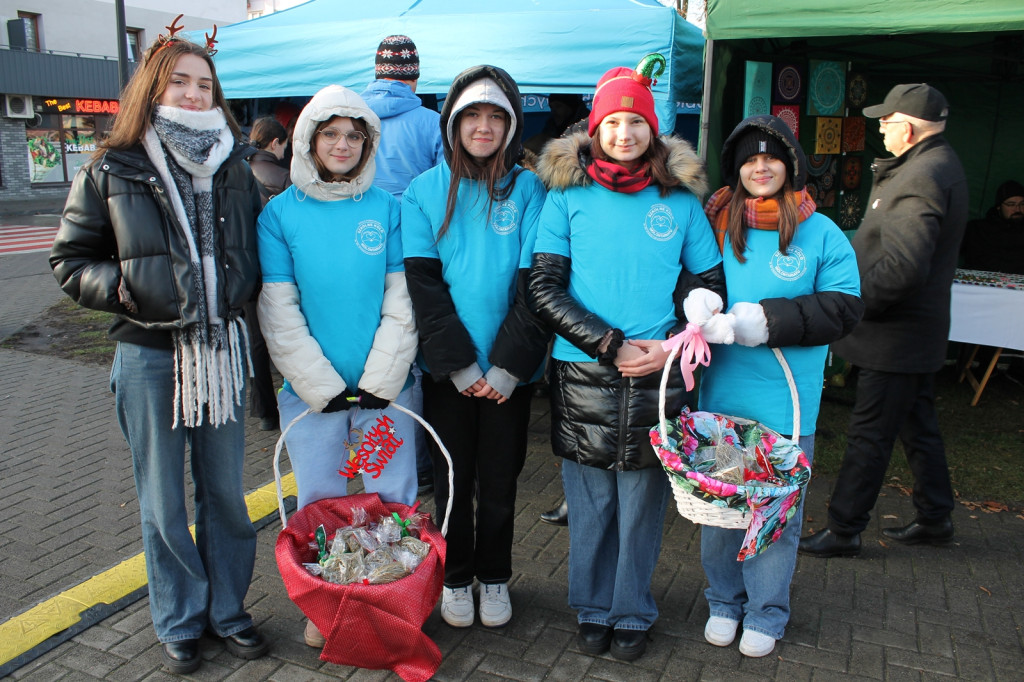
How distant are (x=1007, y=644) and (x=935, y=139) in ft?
6.70

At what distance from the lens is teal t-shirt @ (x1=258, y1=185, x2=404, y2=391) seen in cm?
260

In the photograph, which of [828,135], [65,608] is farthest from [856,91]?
[65,608]

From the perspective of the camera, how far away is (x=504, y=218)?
269 centimetres

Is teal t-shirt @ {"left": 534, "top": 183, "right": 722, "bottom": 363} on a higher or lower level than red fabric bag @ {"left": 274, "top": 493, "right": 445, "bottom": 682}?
higher

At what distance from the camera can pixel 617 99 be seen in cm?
246

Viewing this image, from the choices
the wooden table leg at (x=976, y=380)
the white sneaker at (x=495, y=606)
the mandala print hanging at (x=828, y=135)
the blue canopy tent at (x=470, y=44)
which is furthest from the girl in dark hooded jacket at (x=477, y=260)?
the wooden table leg at (x=976, y=380)

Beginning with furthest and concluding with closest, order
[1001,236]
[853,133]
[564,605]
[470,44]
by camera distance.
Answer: [1001,236] < [853,133] < [470,44] < [564,605]

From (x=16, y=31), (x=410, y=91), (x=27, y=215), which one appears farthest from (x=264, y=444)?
(x=16, y=31)

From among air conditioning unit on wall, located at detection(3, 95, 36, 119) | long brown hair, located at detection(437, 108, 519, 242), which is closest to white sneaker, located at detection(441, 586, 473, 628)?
long brown hair, located at detection(437, 108, 519, 242)

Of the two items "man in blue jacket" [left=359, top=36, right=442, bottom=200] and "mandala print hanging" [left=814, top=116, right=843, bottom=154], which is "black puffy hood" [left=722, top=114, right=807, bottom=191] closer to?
"man in blue jacket" [left=359, top=36, right=442, bottom=200]

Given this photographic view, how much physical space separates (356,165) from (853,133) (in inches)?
175

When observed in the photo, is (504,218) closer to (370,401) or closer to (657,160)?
(657,160)

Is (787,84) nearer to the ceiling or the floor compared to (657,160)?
nearer to the ceiling

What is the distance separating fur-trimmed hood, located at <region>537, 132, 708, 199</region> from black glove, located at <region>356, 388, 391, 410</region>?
3.09 feet
